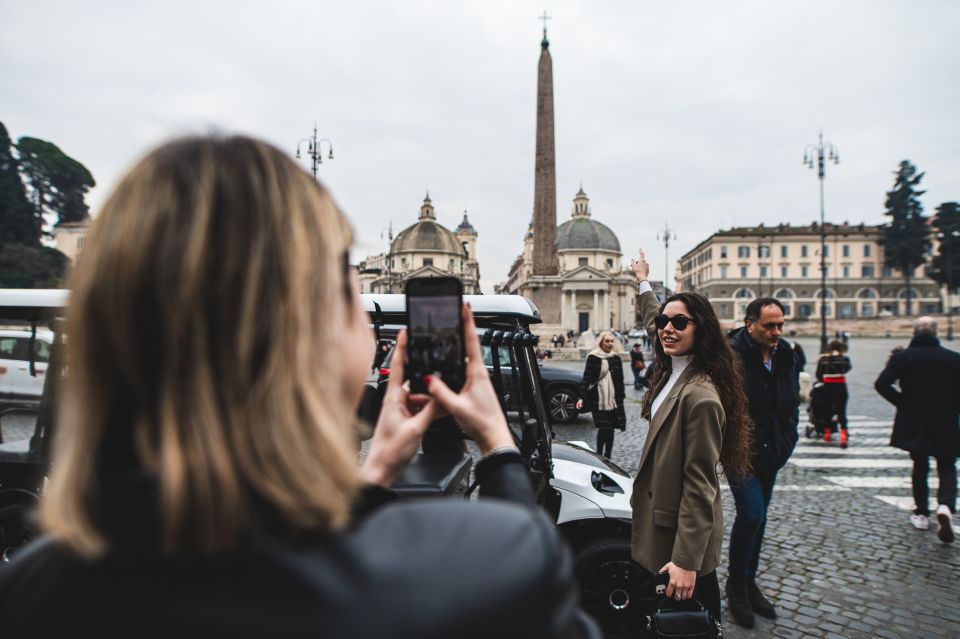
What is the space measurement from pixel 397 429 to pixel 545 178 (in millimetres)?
29627

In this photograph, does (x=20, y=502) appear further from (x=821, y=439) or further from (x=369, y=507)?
(x=821, y=439)

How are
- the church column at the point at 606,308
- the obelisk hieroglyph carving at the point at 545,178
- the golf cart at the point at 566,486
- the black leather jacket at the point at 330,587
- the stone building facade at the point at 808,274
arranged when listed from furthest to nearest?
1. the stone building facade at the point at 808,274
2. the church column at the point at 606,308
3. the obelisk hieroglyph carving at the point at 545,178
4. the golf cart at the point at 566,486
5. the black leather jacket at the point at 330,587

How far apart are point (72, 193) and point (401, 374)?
3454 inches

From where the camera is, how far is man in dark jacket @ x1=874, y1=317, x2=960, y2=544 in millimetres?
5559

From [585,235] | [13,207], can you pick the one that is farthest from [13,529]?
[585,235]

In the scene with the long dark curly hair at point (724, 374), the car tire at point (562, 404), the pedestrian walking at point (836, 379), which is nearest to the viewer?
the long dark curly hair at point (724, 374)

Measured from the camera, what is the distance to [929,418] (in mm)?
5625

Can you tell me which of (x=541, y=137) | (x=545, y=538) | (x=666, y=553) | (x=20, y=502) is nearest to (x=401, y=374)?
(x=545, y=538)

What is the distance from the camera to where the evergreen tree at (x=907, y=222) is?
74625 millimetres

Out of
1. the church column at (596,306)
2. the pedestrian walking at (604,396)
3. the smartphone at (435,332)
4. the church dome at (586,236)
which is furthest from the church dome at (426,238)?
the smartphone at (435,332)

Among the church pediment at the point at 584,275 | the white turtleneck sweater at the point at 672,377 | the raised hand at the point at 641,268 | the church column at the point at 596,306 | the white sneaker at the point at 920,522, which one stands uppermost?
the church pediment at the point at 584,275

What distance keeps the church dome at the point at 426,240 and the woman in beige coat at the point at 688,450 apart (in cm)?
9707

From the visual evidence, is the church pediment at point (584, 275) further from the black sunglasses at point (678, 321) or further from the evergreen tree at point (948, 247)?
the black sunglasses at point (678, 321)

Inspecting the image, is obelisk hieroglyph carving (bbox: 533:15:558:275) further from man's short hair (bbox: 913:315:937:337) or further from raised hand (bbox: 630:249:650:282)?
raised hand (bbox: 630:249:650:282)
